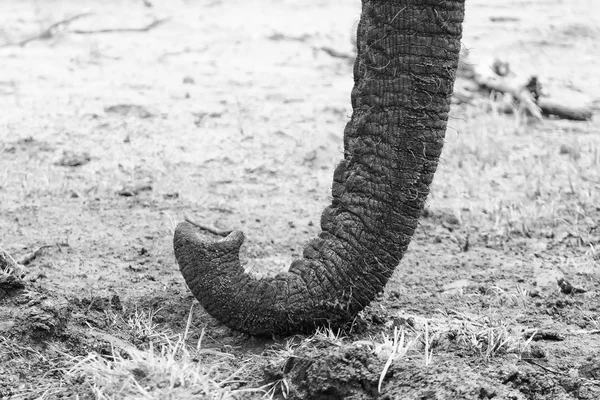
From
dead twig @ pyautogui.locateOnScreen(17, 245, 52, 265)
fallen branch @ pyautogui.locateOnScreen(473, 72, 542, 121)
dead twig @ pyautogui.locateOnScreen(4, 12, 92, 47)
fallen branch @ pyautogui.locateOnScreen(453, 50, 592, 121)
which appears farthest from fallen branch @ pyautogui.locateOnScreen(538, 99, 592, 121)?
dead twig @ pyautogui.locateOnScreen(4, 12, 92, 47)

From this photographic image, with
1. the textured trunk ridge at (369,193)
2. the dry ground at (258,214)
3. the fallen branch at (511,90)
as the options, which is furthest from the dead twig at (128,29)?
the textured trunk ridge at (369,193)

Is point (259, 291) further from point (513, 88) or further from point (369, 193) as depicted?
point (513, 88)

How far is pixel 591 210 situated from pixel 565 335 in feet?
6.63

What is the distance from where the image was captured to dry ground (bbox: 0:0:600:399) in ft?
10.5

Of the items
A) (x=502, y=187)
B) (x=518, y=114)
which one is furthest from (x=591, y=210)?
(x=518, y=114)

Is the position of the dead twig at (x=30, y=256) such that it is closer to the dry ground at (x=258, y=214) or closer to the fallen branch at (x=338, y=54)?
the dry ground at (x=258, y=214)

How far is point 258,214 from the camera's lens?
18.5 feet

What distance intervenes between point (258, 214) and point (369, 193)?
2263 mm

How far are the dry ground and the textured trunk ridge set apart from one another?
0.15m

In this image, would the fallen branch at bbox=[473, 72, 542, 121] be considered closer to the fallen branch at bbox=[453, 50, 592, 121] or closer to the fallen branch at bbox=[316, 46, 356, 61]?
the fallen branch at bbox=[453, 50, 592, 121]

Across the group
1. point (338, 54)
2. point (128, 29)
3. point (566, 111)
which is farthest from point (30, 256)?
point (128, 29)

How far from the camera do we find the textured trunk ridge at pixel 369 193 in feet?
10.6

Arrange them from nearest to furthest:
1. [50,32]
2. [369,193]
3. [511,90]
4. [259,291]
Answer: [369,193] < [259,291] < [511,90] < [50,32]

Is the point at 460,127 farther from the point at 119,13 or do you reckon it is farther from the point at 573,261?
the point at 119,13
